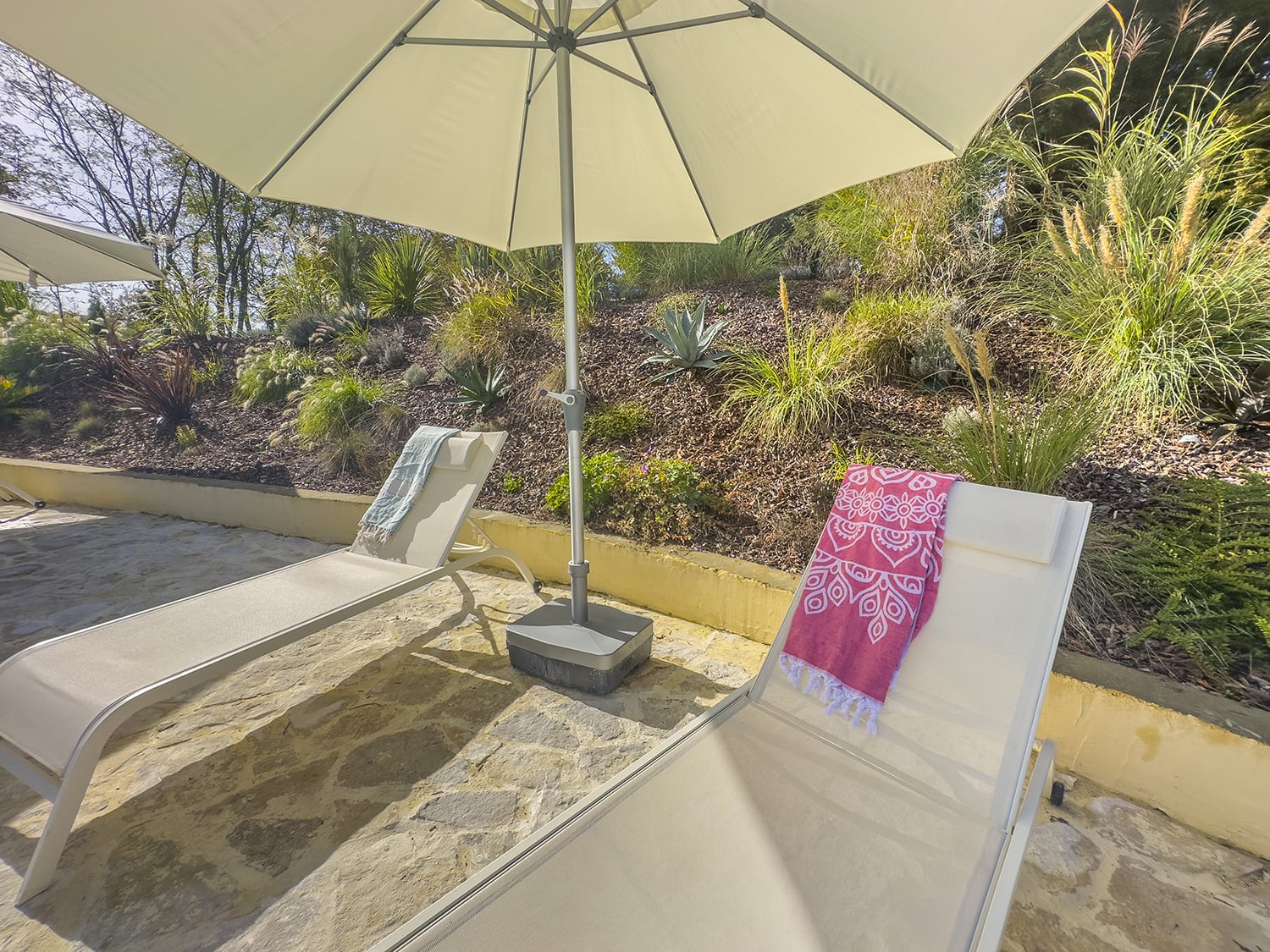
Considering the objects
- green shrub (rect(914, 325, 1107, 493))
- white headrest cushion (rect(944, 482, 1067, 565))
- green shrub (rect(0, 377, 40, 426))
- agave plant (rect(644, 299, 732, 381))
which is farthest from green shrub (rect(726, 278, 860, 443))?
green shrub (rect(0, 377, 40, 426))

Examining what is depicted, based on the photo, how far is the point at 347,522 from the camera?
154 inches

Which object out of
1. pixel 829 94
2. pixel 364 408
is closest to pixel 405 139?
pixel 829 94

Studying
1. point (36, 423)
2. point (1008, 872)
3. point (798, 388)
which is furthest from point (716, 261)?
point (36, 423)

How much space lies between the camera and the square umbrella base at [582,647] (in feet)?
7.08

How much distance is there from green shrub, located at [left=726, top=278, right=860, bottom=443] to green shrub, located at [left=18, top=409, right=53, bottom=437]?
315 inches

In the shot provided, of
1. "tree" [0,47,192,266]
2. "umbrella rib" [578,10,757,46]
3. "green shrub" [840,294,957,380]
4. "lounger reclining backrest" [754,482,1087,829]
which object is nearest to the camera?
"lounger reclining backrest" [754,482,1087,829]

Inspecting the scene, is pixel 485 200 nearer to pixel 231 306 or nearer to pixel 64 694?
pixel 64 694

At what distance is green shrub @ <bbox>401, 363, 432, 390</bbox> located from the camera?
16.1ft

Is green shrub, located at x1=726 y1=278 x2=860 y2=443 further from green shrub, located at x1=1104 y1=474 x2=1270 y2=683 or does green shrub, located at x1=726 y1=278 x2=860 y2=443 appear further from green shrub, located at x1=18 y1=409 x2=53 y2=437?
green shrub, located at x1=18 y1=409 x2=53 y2=437

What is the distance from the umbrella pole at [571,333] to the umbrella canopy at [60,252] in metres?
3.98

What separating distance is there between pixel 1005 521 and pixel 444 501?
2.25 metres

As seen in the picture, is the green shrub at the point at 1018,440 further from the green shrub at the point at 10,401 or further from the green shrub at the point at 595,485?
the green shrub at the point at 10,401

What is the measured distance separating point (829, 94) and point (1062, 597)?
5.29 ft

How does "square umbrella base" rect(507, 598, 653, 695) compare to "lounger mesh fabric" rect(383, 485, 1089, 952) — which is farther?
"square umbrella base" rect(507, 598, 653, 695)
